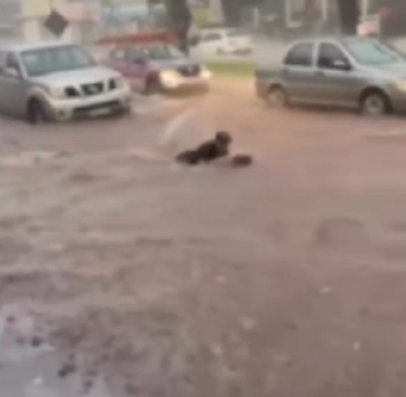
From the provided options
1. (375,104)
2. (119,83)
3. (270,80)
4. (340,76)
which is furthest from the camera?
(119,83)

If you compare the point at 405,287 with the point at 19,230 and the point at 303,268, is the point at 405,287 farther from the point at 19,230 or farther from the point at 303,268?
the point at 19,230

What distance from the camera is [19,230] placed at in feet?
37.8

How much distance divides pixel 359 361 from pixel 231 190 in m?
6.32

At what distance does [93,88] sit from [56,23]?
27.5ft

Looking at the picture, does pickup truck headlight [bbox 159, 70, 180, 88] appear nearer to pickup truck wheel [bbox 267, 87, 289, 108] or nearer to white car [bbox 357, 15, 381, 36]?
pickup truck wheel [bbox 267, 87, 289, 108]

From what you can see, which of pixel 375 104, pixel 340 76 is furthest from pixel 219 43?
pixel 375 104

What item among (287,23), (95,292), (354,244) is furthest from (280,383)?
(287,23)

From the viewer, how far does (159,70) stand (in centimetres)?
2353

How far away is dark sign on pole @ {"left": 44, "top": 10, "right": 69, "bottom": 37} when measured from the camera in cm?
2812

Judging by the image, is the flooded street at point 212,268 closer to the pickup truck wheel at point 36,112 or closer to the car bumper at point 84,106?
the car bumper at point 84,106

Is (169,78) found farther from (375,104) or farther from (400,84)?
(400,84)

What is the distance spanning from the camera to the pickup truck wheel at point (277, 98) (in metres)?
20.2

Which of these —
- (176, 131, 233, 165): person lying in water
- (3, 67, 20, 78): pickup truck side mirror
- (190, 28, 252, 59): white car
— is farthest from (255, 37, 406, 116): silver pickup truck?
(190, 28, 252, 59): white car

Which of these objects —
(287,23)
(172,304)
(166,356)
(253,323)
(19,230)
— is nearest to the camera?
(166,356)
